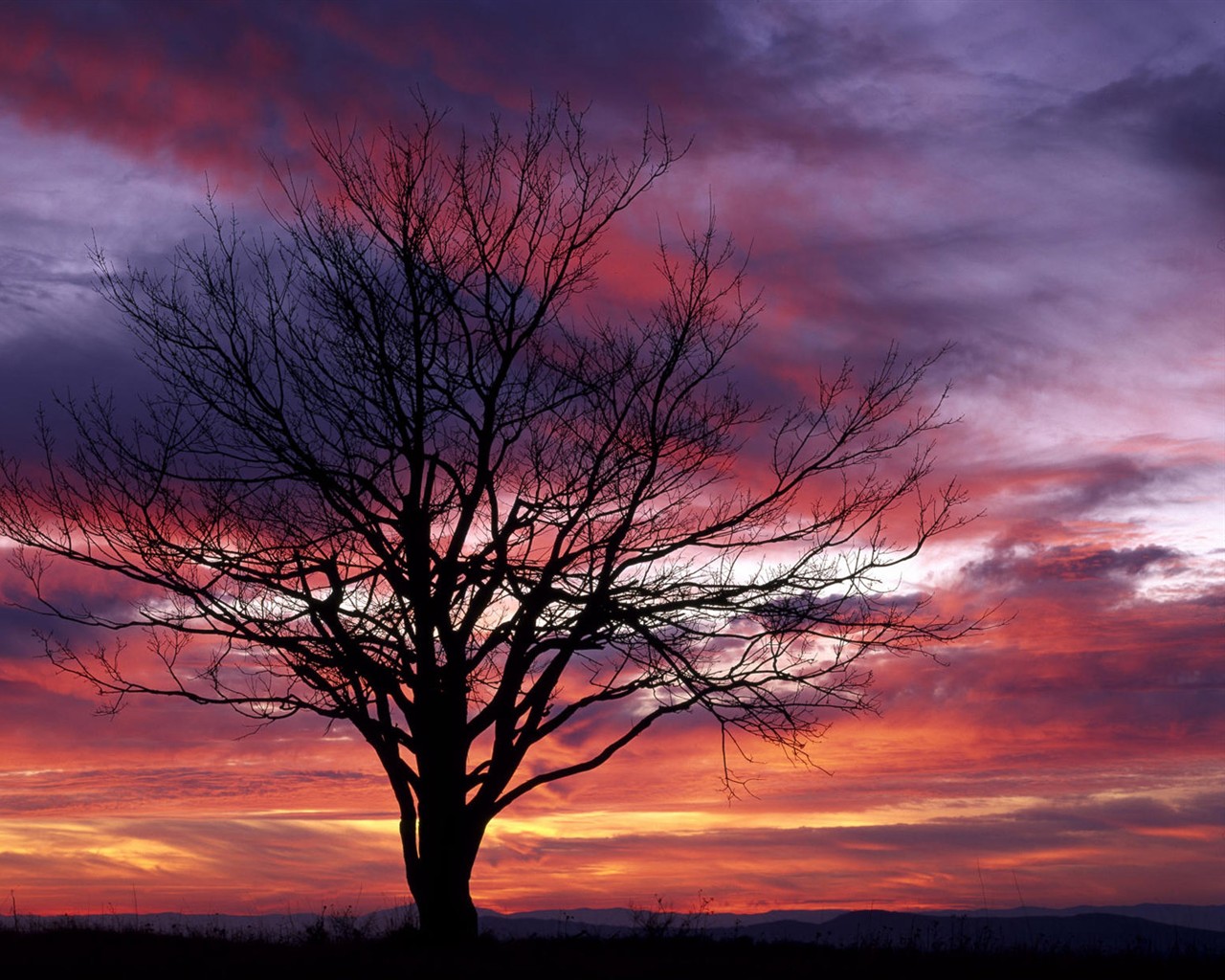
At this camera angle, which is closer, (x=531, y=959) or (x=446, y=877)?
(x=531, y=959)

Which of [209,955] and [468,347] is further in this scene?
[468,347]

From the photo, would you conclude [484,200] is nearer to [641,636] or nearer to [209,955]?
[641,636]

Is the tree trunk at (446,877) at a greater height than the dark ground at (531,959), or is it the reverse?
the tree trunk at (446,877)

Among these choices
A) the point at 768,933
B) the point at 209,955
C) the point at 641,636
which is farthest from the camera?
the point at 768,933

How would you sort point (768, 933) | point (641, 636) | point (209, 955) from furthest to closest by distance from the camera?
point (768, 933) < point (641, 636) < point (209, 955)

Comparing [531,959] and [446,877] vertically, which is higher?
[446,877]

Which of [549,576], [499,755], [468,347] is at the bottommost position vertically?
[499,755]

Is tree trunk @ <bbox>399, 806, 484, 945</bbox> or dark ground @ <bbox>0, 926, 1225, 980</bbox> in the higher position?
tree trunk @ <bbox>399, 806, 484, 945</bbox>

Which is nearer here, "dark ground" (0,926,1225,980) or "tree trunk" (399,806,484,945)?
"dark ground" (0,926,1225,980)

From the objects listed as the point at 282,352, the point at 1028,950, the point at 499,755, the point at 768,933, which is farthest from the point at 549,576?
the point at 1028,950

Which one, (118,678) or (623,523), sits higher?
(623,523)

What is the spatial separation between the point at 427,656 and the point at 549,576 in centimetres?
186

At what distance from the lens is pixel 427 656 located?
1570cm

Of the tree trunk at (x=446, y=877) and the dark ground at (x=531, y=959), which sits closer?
the dark ground at (x=531, y=959)
